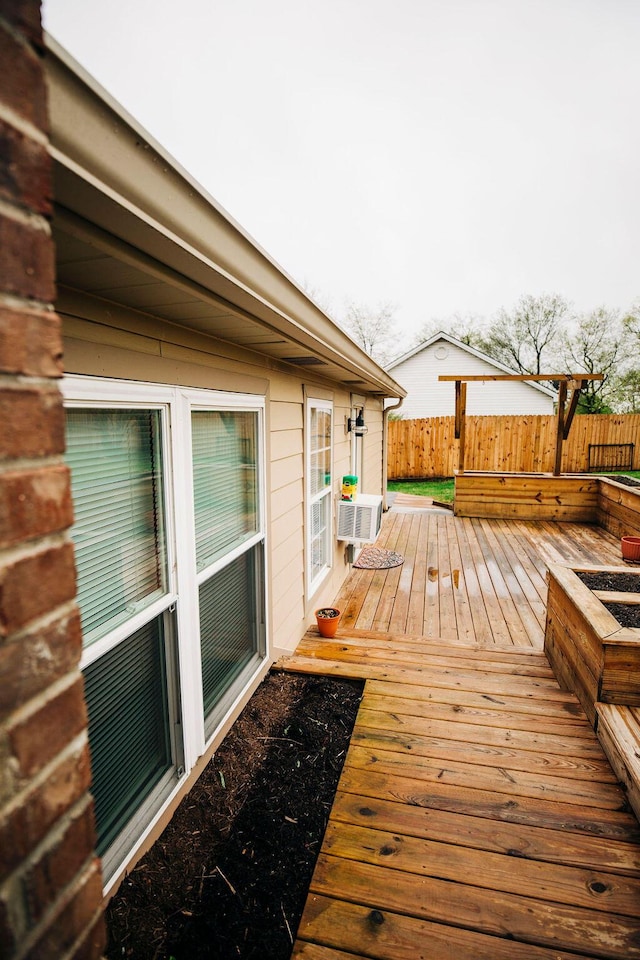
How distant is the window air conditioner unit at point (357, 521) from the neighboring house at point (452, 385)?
12.6 meters

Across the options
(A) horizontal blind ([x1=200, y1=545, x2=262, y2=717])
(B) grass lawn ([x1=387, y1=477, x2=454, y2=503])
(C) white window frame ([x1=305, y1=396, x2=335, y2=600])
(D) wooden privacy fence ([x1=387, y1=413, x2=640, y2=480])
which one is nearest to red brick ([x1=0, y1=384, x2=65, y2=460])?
(A) horizontal blind ([x1=200, y1=545, x2=262, y2=717])

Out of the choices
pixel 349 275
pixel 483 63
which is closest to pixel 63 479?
pixel 483 63

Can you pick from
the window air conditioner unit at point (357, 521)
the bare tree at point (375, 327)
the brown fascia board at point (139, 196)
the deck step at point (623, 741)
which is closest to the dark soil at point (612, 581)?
the deck step at point (623, 741)

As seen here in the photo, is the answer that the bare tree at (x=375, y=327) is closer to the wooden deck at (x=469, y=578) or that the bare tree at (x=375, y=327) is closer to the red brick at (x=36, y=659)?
the wooden deck at (x=469, y=578)

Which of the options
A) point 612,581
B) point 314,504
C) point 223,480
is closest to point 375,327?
point 314,504

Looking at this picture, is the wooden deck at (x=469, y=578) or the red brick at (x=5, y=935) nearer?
the red brick at (x=5, y=935)

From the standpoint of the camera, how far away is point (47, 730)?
1.65 ft

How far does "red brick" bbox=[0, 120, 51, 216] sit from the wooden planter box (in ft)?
9.41

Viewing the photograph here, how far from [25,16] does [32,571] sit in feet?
1.81

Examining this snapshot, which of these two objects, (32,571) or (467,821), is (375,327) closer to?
(467,821)

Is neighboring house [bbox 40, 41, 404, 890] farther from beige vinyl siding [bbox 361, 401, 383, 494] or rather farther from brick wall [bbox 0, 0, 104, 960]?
beige vinyl siding [bbox 361, 401, 383, 494]

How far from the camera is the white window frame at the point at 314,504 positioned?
377 cm

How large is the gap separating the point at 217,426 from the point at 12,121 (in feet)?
5.92

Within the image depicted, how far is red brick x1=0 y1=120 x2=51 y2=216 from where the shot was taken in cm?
44
